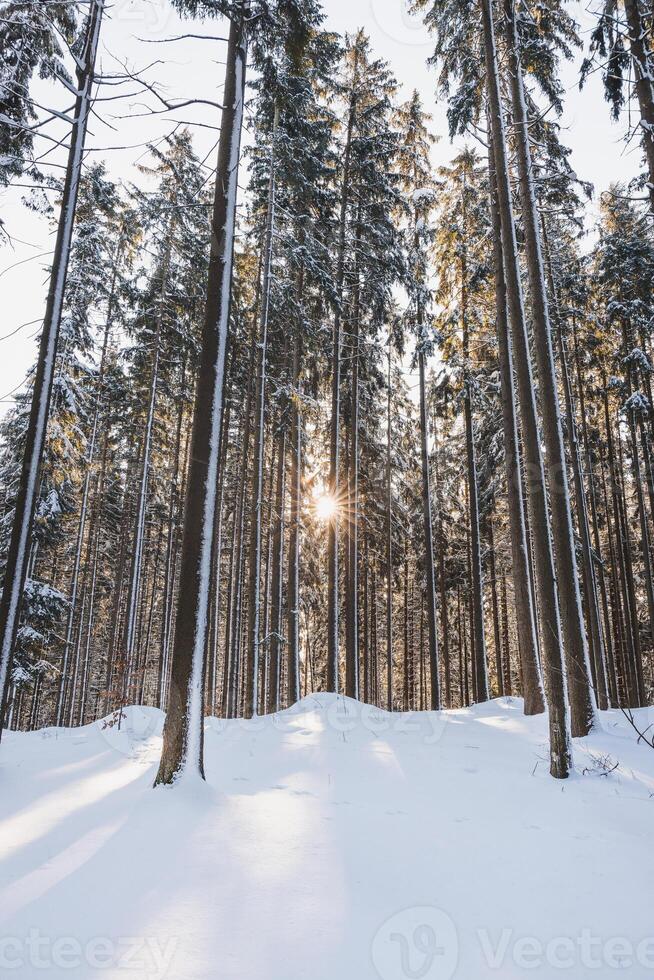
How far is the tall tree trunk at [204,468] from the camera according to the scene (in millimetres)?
5438

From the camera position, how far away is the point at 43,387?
7.54 meters

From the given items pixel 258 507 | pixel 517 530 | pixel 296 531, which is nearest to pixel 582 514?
pixel 517 530

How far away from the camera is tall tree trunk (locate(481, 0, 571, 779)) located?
19.4 feet

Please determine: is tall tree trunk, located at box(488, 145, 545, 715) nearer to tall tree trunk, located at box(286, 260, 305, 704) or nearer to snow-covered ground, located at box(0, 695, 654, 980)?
snow-covered ground, located at box(0, 695, 654, 980)

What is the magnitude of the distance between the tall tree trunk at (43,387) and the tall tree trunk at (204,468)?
2.02 metres

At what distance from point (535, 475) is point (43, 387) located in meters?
7.19

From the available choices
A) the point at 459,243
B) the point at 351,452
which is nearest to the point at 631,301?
the point at 459,243

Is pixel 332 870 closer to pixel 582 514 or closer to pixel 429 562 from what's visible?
pixel 429 562

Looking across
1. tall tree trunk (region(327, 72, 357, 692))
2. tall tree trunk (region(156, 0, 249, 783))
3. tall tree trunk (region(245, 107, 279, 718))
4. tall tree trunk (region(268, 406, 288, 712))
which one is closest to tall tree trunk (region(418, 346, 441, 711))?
tall tree trunk (region(327, 72, 357, 692))

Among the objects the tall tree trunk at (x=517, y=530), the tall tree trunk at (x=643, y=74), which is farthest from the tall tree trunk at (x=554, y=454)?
the tall tree trunk at (x=643, y=74)

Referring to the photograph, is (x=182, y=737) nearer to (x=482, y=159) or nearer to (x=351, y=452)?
(x=351, y=452)

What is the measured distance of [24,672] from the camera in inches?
547

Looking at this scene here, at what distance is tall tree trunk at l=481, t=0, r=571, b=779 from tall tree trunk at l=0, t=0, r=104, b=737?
6.16 meters

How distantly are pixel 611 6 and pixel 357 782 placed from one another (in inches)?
525
